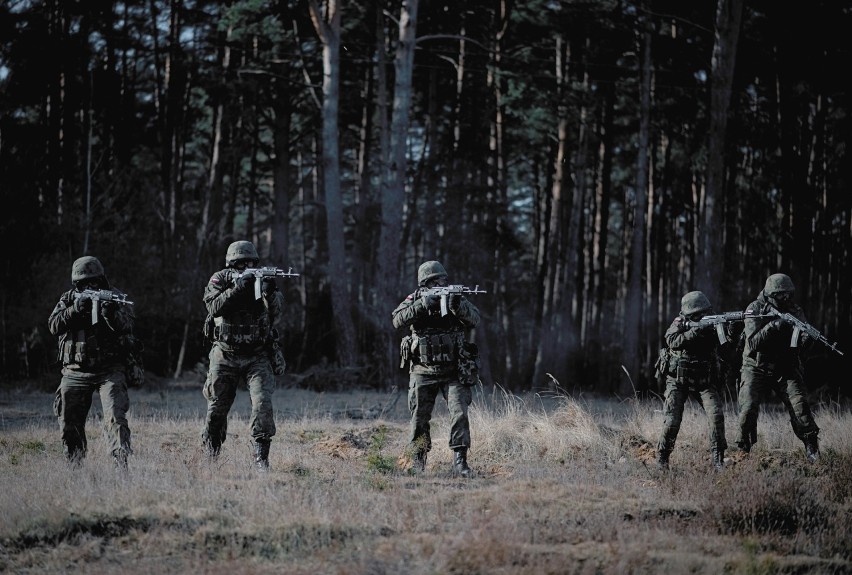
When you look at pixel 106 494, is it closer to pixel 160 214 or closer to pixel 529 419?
pixel 529 419

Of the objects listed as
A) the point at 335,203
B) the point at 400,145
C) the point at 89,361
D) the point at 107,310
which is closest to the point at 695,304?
the point at 107,310

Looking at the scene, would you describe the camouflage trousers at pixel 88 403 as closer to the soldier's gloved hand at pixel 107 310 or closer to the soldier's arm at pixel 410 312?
the soldier's gloved hand at pixel 107 310

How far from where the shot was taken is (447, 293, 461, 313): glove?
9.41 metres

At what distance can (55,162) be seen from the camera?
846 inches

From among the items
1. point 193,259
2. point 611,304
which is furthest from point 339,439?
point 611,304

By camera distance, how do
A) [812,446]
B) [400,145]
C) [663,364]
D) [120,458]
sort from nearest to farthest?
[120,458]
[663,364]
[812,446]
[400,145]

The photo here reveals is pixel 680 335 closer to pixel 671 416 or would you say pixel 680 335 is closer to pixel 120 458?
pixel 671 416

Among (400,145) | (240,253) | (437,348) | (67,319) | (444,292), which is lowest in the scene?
(437,348)

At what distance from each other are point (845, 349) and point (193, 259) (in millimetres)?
15823

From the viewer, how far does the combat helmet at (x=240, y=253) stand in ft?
30.7

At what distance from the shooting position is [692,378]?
1024 centimetres

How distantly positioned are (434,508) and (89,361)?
3752 millimetres

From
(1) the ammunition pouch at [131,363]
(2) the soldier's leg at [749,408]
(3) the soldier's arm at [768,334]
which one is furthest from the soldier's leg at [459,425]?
(3) the soldier's arm at [768,334]

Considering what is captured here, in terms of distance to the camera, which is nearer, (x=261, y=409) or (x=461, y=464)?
(x=261, y=409)
